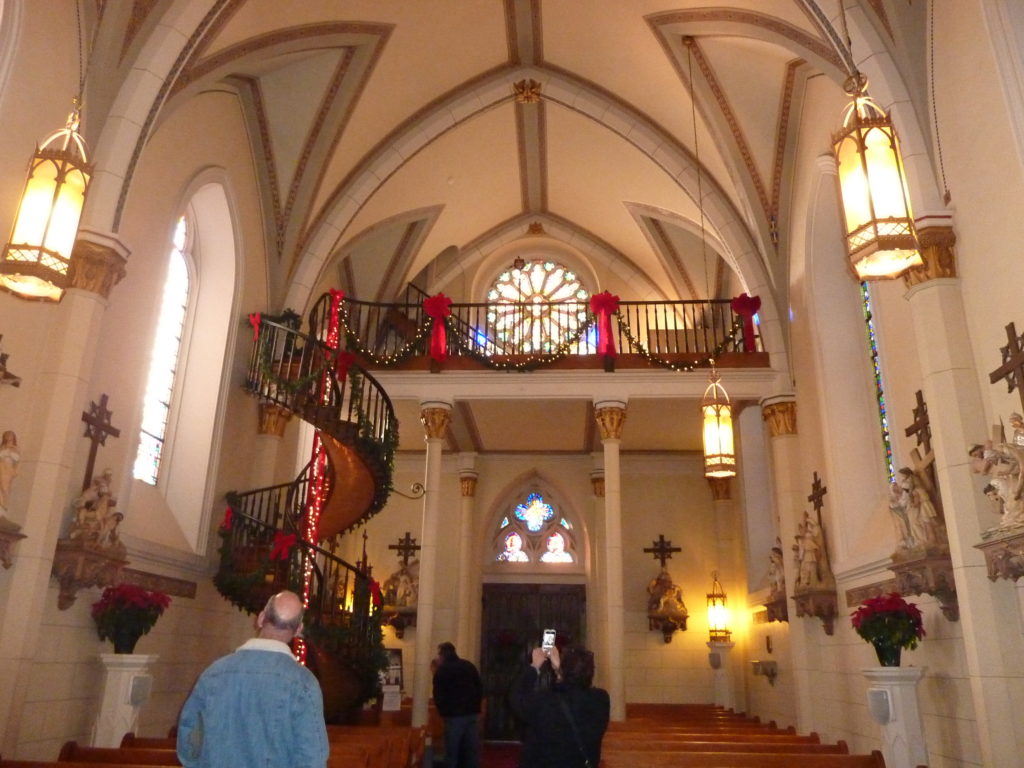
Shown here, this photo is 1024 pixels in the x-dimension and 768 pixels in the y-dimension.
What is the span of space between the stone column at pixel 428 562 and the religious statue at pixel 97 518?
492 centimetres

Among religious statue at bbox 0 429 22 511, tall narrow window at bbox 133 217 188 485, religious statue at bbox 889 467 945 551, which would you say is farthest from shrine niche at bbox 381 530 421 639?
religious statue at bbox 889 467 945 551

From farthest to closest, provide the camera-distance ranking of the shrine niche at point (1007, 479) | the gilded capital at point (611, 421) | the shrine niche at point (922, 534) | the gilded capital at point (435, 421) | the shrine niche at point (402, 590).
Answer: the shrine niche at point (402, 590) < the gilded capital at point (435, 421) < the gilded capital at point (611, 421) < the shrine niche at point (922, 534) < the shrine niche at point (1007, 479)

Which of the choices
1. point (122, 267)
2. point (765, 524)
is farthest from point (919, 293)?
point (765, 524)

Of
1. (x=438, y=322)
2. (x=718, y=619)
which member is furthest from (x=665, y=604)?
(x=438, y=322)

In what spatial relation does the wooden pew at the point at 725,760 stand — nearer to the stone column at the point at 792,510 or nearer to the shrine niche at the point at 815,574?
the shrine niche at the point at 815,574

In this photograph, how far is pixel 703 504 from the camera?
16547mm

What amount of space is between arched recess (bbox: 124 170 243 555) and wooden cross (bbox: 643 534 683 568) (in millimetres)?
9302

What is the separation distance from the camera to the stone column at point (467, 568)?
15283mm

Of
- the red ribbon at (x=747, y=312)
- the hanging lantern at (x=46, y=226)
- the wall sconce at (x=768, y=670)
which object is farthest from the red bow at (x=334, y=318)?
the wall sconce at (x=768, y=670)

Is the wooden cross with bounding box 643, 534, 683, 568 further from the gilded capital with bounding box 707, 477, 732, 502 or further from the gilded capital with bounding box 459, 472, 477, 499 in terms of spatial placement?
the gilded capital with bounding box 459, 472, 477, 499

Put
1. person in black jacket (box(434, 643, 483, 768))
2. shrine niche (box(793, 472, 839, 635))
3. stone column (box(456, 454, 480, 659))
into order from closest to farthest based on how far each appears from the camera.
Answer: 1. person in black jacket (box(434, 643, 483, 768))
2. shrine niche (box(793, 472, 839, 635))
3. stone column (box(456, 454, 480, 659))

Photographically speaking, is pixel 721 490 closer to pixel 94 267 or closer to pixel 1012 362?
pixel 1012 362

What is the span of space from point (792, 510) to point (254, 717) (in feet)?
30.0

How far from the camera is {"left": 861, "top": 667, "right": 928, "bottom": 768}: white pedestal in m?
6.51
